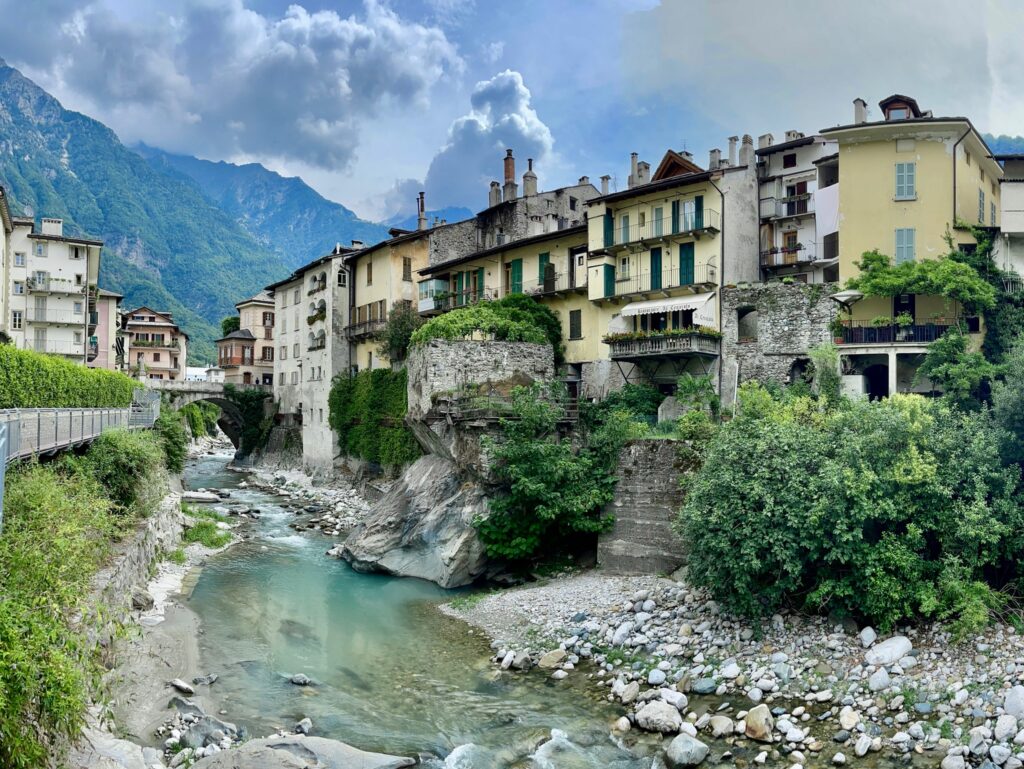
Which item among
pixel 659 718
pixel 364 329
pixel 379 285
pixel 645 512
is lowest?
pixel 659 718

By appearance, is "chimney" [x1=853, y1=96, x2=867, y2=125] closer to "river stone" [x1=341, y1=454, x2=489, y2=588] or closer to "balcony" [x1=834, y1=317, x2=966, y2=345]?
"balcony" [x1=834, y1=317, x2=966, y2=345]

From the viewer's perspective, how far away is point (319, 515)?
43844mm

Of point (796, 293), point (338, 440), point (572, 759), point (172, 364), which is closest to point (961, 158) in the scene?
point (796, 293)

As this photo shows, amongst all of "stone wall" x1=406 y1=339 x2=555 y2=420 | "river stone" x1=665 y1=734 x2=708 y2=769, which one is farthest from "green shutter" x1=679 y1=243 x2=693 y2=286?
"river stone" x1=665 y1=734 x2=708 y2=769

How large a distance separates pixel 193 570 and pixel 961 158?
119 ft

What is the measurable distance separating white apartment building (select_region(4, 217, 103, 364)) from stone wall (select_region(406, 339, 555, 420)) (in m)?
47.0

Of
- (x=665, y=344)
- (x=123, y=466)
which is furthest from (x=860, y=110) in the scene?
(x=123, y=466)

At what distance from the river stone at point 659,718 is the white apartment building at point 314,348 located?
42.1 meters

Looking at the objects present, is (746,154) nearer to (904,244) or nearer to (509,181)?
(904,244)

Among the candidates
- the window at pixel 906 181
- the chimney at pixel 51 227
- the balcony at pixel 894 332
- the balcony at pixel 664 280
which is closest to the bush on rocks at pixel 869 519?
the balcony at pixel 894 332

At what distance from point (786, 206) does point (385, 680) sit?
32335 millimetres

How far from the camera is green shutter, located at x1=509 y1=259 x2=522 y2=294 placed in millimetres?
44812

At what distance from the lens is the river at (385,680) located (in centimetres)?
1595

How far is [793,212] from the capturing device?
1572 inches
